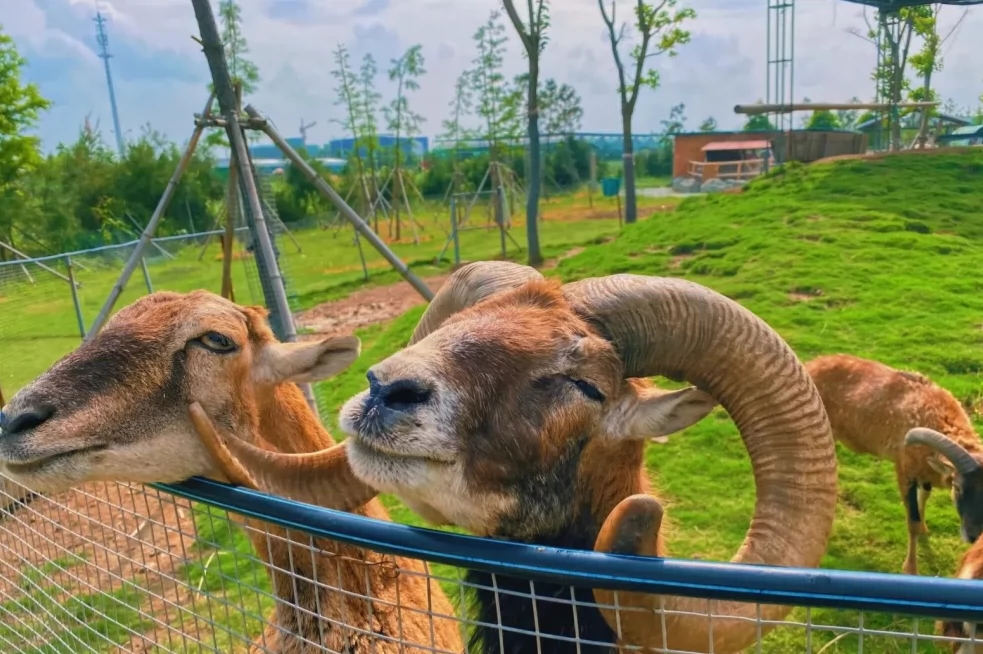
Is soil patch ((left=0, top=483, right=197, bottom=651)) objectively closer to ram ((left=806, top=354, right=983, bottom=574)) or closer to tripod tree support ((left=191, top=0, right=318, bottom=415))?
tripod tree support ((left=191, top=0, right=318, bottom=415))

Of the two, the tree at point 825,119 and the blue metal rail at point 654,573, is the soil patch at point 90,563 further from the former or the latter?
the tree at point 825,119

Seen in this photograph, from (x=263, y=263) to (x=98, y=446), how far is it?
169 inches

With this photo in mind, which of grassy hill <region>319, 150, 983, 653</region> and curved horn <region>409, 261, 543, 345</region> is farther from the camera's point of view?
grassy hill <region>319, 150, 983, 653</region>

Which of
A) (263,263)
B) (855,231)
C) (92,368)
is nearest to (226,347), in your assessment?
(92,368)

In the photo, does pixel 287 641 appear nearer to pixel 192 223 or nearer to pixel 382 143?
pixel 382 143

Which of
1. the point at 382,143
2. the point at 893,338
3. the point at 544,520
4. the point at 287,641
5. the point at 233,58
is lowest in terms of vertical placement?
the point at 893,338

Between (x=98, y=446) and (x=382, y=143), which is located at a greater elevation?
(x=382, y=143)

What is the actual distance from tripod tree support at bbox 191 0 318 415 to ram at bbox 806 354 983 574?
4933 mm

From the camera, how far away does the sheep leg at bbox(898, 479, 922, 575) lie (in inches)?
229

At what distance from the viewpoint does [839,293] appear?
39.7 ft

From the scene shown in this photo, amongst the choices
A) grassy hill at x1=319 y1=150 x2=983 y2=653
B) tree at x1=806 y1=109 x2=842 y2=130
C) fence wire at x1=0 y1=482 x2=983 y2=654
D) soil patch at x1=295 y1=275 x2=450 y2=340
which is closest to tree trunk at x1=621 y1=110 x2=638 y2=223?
grassy hill at x1=319 y1=150 x2=983 y2=653

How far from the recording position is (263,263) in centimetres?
705

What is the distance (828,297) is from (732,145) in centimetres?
4041

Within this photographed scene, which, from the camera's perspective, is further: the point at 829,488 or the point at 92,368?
the point at 92,368
